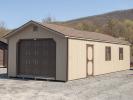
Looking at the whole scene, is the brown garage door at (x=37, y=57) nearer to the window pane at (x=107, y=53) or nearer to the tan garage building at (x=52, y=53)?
the tan garage building at (x=52, y=53)

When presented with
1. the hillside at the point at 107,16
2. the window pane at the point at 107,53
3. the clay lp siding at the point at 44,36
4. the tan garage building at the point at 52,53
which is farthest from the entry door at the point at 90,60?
the hillside at the point at 107,16

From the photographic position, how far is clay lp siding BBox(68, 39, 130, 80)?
1747 cm

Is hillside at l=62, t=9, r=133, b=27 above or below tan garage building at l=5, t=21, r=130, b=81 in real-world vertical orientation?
above

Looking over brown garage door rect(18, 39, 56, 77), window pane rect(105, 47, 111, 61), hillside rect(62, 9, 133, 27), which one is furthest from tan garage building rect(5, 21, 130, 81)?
hillside rect(62, 9, 133, 27)

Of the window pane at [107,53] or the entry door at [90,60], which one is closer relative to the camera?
the entry door at [90,60]

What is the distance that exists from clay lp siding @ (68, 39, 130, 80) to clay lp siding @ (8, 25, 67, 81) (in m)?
0.34

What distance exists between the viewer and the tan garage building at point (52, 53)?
56.6 feet

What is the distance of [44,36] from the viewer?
59.4 ft

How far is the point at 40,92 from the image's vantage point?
12.8 meters

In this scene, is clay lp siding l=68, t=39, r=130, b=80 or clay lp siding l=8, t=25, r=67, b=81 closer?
clay lp siding l=8, t=25, r=67, b=81

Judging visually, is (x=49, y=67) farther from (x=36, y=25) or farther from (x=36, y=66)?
(x=36, y=25)

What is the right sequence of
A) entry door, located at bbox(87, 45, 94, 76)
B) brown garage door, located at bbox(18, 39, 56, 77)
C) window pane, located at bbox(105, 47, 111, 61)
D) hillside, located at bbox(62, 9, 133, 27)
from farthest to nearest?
hillside, located at bbox(62, 9, 133, 27), window pane, located at bbox(105, 47, 111, 61), entry door, located at bbox(87, 45, 94, 76), brown garage door, located at bbox(18, 39, 56, 77)

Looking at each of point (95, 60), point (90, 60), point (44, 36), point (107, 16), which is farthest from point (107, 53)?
point (107, 16)

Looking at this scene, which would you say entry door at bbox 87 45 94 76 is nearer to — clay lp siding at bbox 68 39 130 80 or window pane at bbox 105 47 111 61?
clay lp siding at bbox 68 39 130 80
